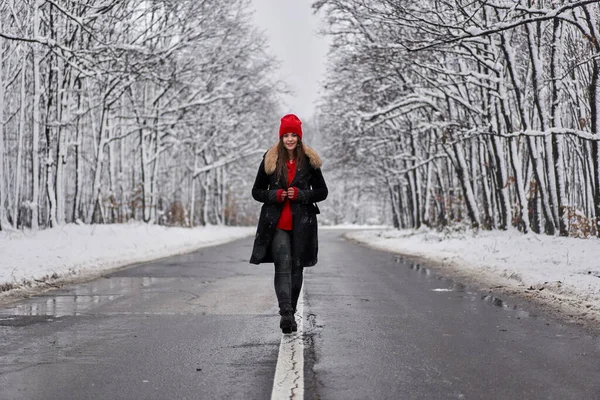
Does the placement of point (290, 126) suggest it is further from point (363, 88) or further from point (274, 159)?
point (363, 88)

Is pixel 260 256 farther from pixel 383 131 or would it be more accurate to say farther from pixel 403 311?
pixel 383 131

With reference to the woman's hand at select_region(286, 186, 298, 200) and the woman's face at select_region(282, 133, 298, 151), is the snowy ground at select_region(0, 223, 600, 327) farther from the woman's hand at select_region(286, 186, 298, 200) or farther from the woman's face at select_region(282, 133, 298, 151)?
the woman's face at select_region(282, 133, 298, 151)

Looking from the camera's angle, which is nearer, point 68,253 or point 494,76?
point 68,253

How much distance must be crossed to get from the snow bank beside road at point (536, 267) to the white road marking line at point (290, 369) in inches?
129

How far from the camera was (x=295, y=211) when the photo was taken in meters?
5.88

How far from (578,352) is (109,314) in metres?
4.74

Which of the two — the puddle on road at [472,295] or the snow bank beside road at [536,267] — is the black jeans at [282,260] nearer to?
the puddle on road at [472,295]

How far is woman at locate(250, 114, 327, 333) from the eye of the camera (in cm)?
587

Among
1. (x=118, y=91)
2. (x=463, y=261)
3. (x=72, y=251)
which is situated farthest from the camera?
(x=118, y=91)

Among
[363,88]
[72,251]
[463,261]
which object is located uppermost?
[363,88]

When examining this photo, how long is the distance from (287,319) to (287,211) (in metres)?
0.99

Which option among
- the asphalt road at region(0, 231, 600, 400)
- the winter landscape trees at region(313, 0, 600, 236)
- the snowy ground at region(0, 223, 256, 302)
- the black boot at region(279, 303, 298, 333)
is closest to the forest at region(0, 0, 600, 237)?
the winter landscape trees at region(313, 0, 600, 236)

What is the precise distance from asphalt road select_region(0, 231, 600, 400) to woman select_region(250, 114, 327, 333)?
0.64 meters

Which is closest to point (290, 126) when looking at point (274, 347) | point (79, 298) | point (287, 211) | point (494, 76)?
point (287, 211)
